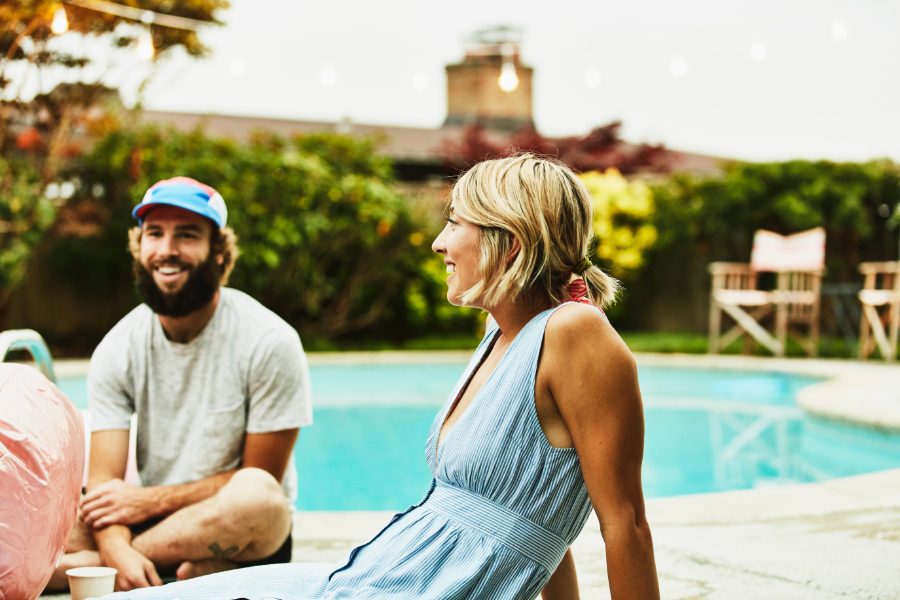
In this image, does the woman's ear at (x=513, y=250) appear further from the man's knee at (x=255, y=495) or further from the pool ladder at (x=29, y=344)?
the pool ladder at (x=29, y=344)

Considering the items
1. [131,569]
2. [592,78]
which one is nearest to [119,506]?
[131,569]

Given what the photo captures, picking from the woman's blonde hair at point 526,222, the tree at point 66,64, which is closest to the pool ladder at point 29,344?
the woman's blonde hair at point 526,222

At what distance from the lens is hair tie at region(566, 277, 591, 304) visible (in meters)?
1.47

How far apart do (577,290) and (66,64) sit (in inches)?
379

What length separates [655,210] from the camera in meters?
12.4

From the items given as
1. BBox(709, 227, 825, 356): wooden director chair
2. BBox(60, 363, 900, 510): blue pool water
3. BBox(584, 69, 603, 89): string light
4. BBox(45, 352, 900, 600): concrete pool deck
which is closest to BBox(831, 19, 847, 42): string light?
BBox(709, 227, 825, 356): wooden director chair

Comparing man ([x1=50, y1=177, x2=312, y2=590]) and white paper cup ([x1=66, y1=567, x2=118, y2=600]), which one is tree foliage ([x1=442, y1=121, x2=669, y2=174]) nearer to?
man ([x1=50, y1=177, x2=312, y2=590])

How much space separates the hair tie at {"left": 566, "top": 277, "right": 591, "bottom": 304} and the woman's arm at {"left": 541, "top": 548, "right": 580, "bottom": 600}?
451 millimetres

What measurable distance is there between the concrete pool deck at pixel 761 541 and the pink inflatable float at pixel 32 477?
557 millimetres

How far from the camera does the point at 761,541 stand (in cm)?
300

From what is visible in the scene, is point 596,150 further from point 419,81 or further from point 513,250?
A: point 513,250

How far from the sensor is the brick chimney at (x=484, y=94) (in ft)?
62.5

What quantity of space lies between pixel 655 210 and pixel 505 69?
3.61 metres

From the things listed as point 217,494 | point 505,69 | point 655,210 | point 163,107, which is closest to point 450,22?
point 163,107
